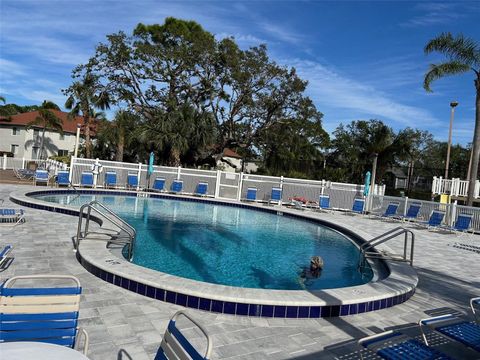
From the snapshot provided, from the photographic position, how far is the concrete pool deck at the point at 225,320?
3850 millimetres

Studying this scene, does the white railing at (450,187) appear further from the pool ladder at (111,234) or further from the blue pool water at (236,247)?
the pool ladder at (111,234)

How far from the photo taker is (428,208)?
17219mm

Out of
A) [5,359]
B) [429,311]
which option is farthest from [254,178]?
[5,359]

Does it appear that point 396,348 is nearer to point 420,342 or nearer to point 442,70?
point 420,342

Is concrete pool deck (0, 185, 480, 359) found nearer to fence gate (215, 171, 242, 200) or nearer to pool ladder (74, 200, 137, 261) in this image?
pool ladder (74, 200, 137, 261)

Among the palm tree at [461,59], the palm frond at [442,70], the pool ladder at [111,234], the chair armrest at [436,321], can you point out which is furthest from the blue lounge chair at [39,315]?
the palm frond at [442,70]

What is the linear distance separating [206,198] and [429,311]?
1486cm

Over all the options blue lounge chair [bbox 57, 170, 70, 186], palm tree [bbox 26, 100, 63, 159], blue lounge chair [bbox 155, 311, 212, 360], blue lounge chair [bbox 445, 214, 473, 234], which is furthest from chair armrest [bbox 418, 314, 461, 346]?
palm tree [bbox 26, 100, 63, 159]

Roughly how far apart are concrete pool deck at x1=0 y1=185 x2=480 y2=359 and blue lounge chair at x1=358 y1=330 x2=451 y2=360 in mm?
526

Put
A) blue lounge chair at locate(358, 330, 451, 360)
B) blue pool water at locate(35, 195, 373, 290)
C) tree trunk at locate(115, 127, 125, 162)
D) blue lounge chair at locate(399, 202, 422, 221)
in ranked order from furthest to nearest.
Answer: tree trunk at locate(115, 127, 125, 162) < blue lounge chair at locate(399, 202, 422, 221) < blue pool water at locate(35, 195, 373, 290) < blue lounge chair at locate(358, 330, 451, 360)

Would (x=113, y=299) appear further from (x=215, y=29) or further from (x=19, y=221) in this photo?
(x=215, y=29)

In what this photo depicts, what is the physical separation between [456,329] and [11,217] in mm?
9598

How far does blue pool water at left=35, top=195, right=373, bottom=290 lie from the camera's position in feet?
25.2

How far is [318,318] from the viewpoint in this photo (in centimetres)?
504
